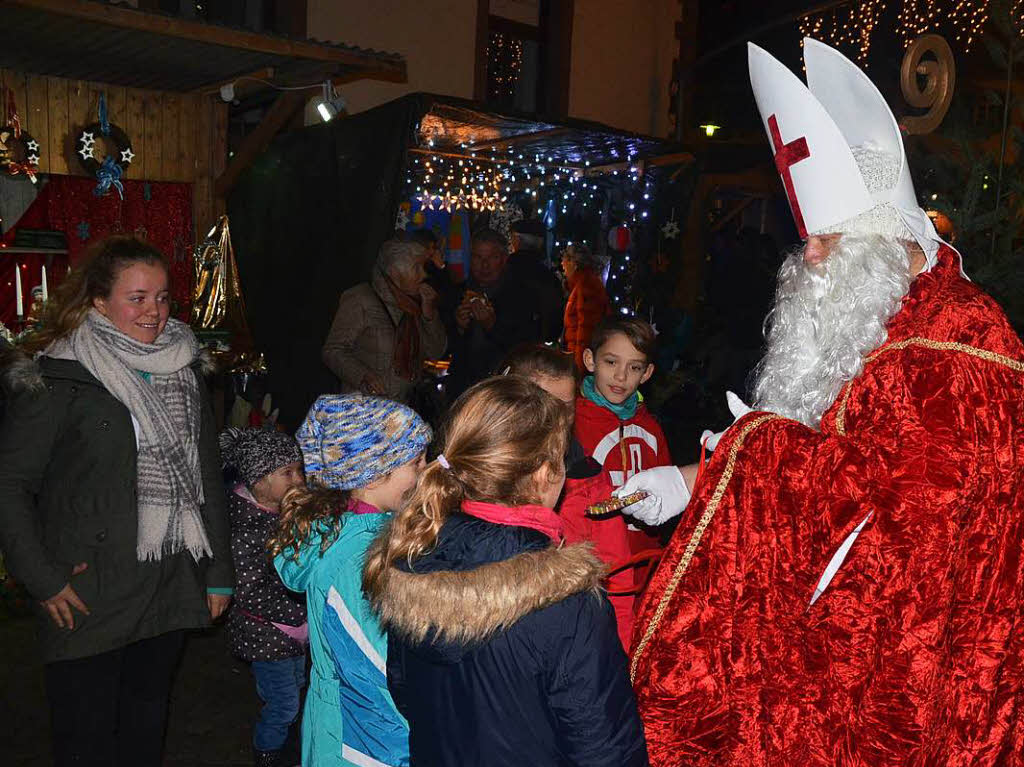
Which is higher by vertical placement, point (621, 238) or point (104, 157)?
point (104, 157)

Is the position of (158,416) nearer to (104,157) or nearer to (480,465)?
(480,465)

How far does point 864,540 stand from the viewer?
2451 mm

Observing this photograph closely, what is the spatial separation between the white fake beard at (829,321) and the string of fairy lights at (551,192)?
7017 millimetres

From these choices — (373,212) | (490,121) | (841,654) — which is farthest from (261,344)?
(841,654)

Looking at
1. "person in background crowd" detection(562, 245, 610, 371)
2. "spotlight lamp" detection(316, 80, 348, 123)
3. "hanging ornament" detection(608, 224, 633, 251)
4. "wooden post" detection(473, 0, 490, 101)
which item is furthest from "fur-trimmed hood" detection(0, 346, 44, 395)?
"wooden post" detection(473, 0, 490, 101)

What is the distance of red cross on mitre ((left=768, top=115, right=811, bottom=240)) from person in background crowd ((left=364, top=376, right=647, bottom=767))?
1.29m

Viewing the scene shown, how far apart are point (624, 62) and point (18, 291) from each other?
870 centimetres

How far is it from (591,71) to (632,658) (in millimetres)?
11314

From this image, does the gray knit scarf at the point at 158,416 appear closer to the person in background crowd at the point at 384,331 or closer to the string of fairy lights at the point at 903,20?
the person in background crowd at the point at 384,331

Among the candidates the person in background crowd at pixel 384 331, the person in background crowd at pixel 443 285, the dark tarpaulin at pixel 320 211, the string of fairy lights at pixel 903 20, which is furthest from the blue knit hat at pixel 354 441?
the string of fairy lights at pixel 903 20

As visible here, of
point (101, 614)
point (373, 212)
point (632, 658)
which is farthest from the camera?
point (373, 212)

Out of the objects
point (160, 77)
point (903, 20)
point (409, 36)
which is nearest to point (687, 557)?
point (160, 77)

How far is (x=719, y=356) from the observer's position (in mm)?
10398

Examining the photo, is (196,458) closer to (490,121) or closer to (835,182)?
(835,182)
